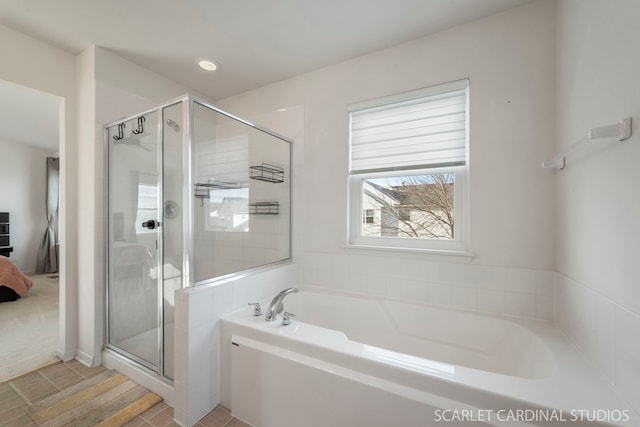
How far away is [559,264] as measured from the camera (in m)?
1.53

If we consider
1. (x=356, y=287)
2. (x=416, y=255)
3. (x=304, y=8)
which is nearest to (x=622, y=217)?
(x=416, y=255)

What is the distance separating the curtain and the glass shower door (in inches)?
182

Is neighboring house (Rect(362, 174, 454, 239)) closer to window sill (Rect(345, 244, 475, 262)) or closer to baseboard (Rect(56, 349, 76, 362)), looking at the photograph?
window sill (Rect(345, 244, 475, 262))

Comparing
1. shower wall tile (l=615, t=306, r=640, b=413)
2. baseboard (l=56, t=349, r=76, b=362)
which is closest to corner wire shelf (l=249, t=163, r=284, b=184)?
baseboard (l=56, t=349, r=76, b=362)

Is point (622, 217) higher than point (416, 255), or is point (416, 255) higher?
point (622, 217)

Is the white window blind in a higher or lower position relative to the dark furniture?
higher

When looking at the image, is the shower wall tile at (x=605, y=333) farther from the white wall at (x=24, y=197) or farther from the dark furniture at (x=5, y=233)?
the white wall at (x=24, y=197)

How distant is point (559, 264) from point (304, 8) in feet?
7.29

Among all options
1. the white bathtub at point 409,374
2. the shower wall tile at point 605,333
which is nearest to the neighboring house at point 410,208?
the white bathtub at point 409,374

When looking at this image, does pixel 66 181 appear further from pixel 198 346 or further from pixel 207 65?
pixel 198 346

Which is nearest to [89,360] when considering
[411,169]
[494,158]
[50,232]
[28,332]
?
[28,332]

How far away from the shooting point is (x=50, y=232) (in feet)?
16.8

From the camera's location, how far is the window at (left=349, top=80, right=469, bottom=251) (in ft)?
6.18

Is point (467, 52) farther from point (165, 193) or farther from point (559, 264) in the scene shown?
point (165, 193)
